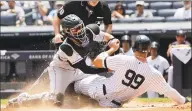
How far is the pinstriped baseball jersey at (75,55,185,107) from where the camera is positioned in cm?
614

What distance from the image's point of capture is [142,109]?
5.79m

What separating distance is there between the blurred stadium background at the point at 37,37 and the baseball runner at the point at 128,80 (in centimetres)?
366

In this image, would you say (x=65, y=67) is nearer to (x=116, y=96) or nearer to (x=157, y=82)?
(x=116, y=96)

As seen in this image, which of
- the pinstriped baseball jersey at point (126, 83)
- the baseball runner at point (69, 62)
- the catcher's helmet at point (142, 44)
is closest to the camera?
the catcher's helmet at point (142, 44)

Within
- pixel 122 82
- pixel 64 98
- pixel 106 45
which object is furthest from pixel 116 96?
pixel 106 45

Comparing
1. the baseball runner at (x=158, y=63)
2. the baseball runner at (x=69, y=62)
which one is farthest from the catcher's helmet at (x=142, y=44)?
the baseball runner at (x=158, y=63)

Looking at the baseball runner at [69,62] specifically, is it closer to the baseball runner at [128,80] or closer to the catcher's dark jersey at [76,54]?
the catcher's dark jersey at [76,54]

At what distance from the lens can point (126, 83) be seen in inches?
246

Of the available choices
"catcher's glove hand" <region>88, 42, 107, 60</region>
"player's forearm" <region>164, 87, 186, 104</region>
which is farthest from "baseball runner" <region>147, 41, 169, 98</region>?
"player's forearm" <region>164, 87, 186, 104</region>

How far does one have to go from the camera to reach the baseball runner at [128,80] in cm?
613

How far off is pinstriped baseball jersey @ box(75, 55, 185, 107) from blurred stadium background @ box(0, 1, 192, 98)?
3.64m

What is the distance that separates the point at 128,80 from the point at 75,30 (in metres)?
0.80

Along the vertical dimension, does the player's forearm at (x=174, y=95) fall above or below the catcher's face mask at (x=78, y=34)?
below

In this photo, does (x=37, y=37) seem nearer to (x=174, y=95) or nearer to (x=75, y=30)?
(x=75, y=30)
